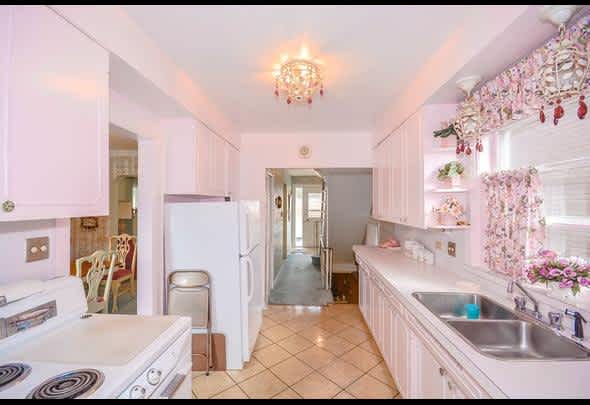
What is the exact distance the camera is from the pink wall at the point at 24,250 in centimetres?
117

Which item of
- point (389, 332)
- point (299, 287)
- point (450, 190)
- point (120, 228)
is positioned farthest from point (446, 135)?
point (120, 228)

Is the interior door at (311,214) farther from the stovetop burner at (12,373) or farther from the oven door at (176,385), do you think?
the stovetop burner at (12,373)

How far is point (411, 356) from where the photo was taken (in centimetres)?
171

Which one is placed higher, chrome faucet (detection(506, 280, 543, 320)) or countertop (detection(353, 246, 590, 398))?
chrome faucet (detection(506, 280, 543, 320))

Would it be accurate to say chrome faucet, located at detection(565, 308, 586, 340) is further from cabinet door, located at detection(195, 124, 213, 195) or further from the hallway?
the hallway

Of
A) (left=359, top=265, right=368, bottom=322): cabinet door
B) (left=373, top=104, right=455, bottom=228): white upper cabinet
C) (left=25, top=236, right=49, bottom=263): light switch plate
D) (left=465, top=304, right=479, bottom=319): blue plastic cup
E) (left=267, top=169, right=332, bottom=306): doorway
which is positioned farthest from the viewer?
(left=267, top=169, right=332, bottom=306): doorway

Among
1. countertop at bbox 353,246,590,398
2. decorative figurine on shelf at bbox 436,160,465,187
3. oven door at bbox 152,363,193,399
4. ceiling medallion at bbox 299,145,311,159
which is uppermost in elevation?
ceiling medallion at bbox 299,145,311,159

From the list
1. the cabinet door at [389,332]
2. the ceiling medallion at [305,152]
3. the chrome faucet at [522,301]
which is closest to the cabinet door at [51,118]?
the cabinet door at [389,332]

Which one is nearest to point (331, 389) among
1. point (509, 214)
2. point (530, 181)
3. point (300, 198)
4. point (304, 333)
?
point (304, 333)

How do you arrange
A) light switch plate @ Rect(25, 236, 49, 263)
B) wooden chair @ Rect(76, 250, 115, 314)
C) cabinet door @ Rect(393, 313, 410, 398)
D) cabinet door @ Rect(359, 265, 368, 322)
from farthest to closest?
cabinet door @ Rect(359, 265, 368, 322)
wooden chair @ Rect(76, 250, 115, 314)
cabinet door @ Rect(393, 313, 410, 398)
light switch plate @ Rect(25, 236, 49, 263)

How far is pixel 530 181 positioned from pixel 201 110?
97.0 inches

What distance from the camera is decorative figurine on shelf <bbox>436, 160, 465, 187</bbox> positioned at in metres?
1.97

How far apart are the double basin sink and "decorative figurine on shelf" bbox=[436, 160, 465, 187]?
32.2 inches

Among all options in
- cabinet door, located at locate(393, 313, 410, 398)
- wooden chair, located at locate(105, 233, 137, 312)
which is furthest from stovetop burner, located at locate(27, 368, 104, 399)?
wooden chair, located at locate(105, 233, 137, 312)
